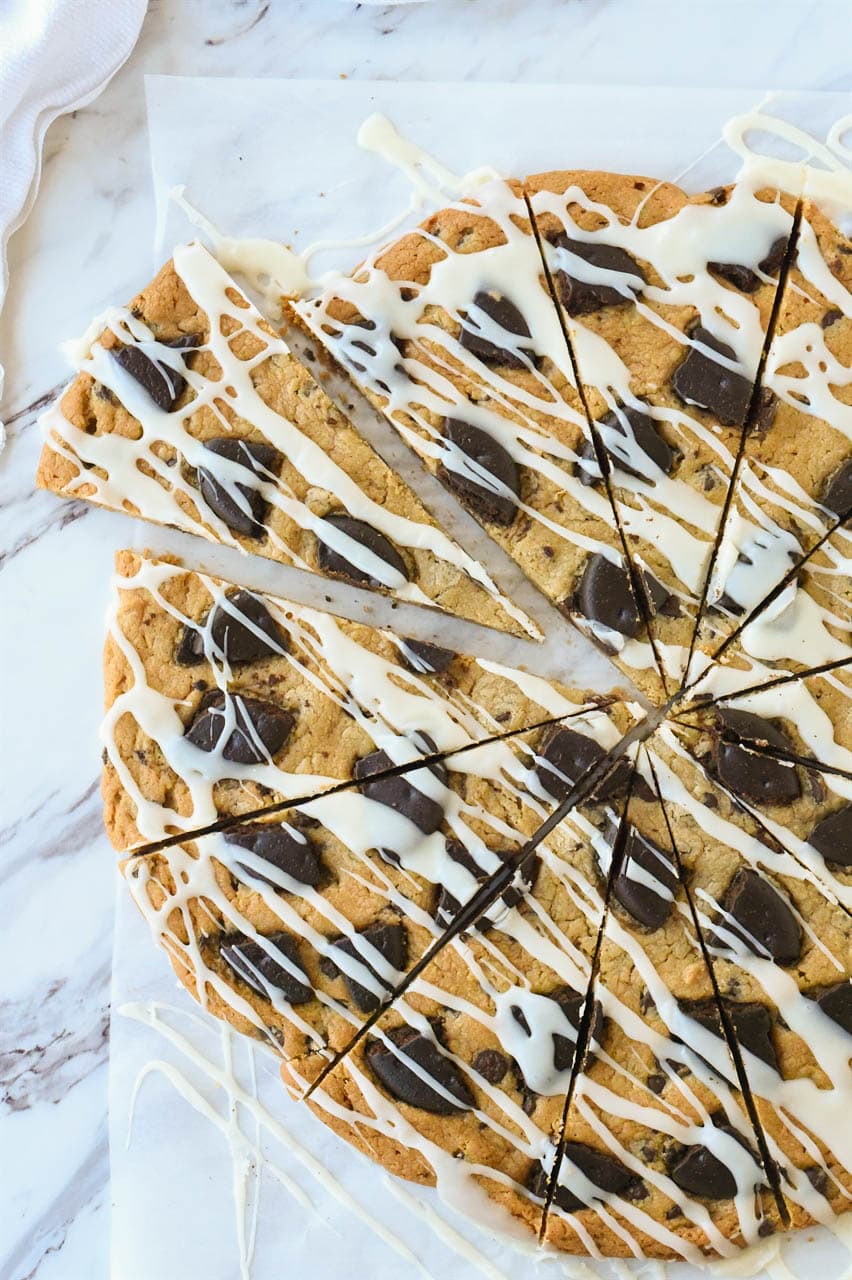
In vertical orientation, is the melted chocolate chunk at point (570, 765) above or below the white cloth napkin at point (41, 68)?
below

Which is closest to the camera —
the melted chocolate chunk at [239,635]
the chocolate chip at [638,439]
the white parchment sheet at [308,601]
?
the chocolate chip at [638,439]

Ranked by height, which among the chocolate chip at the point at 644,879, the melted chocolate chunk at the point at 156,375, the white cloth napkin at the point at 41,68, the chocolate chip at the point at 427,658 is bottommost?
the chocolate chip at the point at 644,879

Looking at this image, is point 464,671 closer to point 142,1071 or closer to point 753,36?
point 142,1071

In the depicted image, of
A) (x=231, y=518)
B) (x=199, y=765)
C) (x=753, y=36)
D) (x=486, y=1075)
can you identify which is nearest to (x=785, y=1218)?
(x=486, y=1075)

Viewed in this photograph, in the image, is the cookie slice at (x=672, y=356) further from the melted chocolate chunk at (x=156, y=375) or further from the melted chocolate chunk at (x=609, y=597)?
the melted chocolate chunk at (x=156, y=375)

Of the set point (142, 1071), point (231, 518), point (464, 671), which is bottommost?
point (142, 1071)

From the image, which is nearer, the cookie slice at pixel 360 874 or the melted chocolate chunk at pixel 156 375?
the cookie slice at pixel 360 874

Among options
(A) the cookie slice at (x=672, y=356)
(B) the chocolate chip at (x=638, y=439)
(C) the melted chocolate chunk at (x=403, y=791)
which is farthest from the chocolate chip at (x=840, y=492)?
(C) the melted chocolate chunk at (x=403, y=791)

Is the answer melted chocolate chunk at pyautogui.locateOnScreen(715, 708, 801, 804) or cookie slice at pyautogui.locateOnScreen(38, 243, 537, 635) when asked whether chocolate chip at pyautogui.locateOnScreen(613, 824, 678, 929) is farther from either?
cookie slice at pyautogui.locateOnScreen(38, 243, 537, 635)
